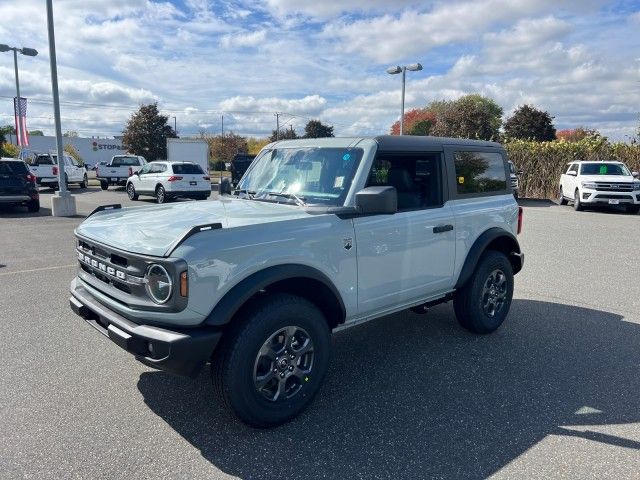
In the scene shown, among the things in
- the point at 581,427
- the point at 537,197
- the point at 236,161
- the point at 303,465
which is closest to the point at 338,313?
the point at 303,465

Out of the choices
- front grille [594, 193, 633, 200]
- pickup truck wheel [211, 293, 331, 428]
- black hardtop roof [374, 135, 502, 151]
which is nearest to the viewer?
pickup truck wheel [211, 293, 331, 428]

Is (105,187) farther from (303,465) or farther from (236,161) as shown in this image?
(303,465)

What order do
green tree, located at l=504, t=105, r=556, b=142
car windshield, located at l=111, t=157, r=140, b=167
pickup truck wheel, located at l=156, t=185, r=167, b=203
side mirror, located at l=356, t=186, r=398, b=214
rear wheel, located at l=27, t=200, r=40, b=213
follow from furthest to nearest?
1. green tree, located at l=504, t=105, r=556, b=142
2. car windshield, located at l=111, t=157, r=140, b=167
3. pickup truck wheel, located at l=156, t=185, r=167, b=203
4. rear wheel, located at l=27, t=200, r=40, b=213
5. side mirror, located at l=356, t=186, r=398, b=214

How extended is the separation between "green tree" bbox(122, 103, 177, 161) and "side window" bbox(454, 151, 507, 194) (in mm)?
50211

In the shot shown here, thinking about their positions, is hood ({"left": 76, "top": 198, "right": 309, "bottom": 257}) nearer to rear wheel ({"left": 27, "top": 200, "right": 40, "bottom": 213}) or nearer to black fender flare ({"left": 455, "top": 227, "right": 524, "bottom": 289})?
black fender flare ({"left": 455, "top": 227, "right": 524, "bottom": 289})

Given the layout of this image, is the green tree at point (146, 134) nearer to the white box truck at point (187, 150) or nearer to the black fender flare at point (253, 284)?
the white box truck at point (187, 150)

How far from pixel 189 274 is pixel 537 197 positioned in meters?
23.3

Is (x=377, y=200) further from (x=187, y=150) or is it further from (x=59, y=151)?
(x=187, y=150)

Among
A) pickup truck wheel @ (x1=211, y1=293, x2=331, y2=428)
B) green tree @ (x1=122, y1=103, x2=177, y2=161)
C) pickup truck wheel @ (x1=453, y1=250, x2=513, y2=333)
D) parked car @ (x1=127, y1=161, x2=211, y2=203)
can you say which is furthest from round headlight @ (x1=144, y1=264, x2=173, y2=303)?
green tree @ (x1=122, y1=103, x2=177, y2=161)

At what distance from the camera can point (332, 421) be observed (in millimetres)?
3408

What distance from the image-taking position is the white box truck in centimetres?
3425

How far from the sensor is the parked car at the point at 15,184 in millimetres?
14594

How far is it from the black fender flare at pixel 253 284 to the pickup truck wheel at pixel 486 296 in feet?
6.47

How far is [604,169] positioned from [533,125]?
115 ft
